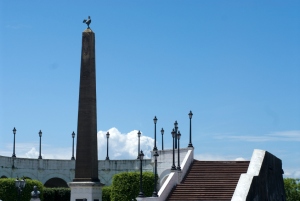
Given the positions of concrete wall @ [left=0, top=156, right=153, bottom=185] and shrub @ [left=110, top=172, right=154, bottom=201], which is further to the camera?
concrete wall @ [left=0, top=156, right=153, bottom=185]

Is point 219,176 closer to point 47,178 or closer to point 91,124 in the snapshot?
point 91,124

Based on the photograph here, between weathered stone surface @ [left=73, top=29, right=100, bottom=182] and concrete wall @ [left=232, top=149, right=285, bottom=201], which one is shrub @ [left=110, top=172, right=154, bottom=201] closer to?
weathered stone surface @ [left=73, top=29, right=100, bottom=182]

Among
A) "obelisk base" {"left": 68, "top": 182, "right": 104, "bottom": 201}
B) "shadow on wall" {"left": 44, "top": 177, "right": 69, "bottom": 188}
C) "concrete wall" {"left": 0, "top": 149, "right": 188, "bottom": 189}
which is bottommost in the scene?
"obelisk base" {"left": 68, "top": 182, "right": 104, "bottom": 201}

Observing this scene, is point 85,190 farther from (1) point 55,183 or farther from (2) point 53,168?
(1) point 55,183

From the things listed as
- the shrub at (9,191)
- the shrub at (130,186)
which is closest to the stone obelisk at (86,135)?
the shrub at (130,186)

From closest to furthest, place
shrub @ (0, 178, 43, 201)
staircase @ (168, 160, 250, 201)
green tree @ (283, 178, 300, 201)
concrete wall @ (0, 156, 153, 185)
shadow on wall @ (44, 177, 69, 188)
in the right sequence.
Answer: staircase @ (168, 160, 250, 201) → shrub @ (0, 178, 43, 201) → concrete wall @ (0, 156, 153, 185) → shadow on wall @ (44, 177, 69, 188) → green tree @ (283, 178, 300, 201)

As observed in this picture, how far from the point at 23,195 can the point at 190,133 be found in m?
16.1

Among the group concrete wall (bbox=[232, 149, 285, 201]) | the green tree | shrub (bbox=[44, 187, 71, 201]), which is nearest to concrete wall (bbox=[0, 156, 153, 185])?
shrub (bbox=[44, 187, 71, 201])

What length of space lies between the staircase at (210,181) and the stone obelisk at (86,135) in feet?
19.2

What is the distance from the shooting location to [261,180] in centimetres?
3678

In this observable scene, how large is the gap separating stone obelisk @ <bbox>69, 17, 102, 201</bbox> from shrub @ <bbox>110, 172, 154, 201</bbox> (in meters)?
10.9

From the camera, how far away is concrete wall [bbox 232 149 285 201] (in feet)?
108

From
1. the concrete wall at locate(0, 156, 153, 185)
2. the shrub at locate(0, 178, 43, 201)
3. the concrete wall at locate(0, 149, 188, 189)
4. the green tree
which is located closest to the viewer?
the shrub at locate(0, 178, 43, 201)

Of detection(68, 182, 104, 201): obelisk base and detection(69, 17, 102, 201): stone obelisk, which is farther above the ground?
detection(69, 17, 102, 201): stone obelisk
